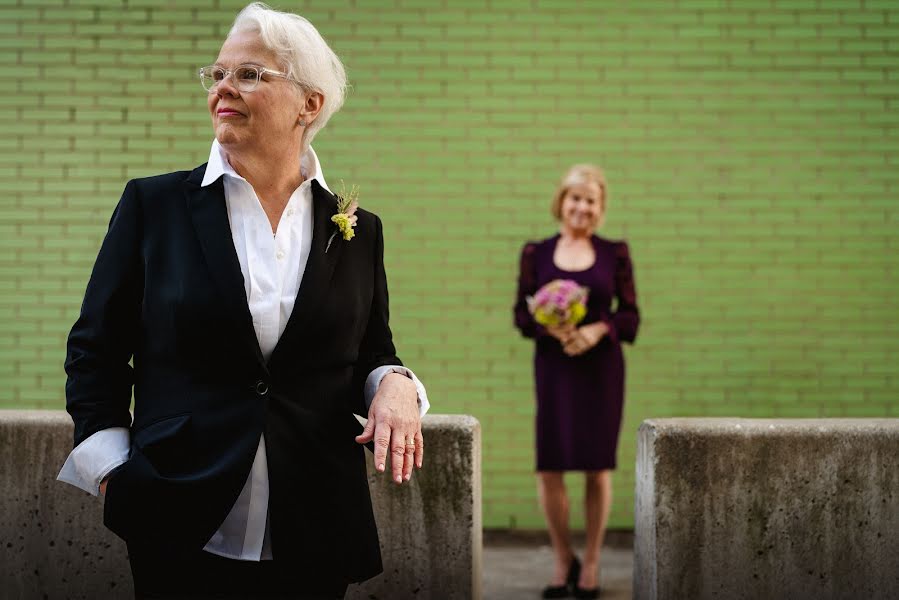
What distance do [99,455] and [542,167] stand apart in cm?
509

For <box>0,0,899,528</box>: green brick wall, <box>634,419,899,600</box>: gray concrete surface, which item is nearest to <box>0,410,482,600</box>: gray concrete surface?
<box>634,419,899,600</box>: gray concrete surface

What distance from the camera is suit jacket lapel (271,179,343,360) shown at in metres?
2.19

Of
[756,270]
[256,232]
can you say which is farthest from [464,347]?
[256,232]

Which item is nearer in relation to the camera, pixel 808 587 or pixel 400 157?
pixel 808 587

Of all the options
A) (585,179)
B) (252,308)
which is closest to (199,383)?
(252,308)

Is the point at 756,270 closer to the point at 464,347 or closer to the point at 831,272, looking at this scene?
the point at 831,272

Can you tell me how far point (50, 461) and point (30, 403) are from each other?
3.55m

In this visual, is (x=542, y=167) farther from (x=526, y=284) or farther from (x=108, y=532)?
(x=108, y=532)

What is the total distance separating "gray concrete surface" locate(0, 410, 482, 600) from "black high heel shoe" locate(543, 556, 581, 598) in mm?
1940

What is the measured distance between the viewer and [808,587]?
3.61 m

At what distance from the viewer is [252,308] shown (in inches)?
86.0

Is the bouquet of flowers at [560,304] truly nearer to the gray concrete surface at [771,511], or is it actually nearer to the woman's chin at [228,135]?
the gray concrete surface at [771,511]

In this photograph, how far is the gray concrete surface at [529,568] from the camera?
546 centimetres

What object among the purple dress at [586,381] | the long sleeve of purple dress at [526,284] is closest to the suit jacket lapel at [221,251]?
the purple dress at [586,381]
